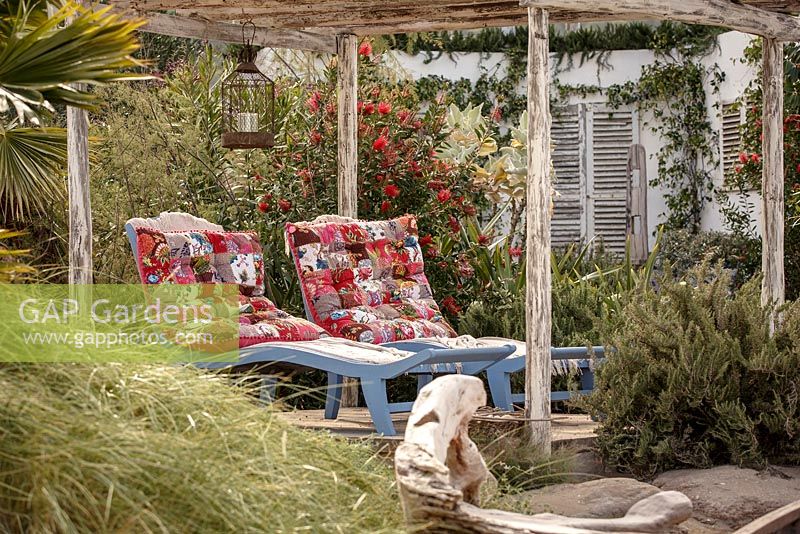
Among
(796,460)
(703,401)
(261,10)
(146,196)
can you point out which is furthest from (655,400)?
(146,196)

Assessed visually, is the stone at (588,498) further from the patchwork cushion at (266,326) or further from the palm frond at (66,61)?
the palm frond at (66,61)

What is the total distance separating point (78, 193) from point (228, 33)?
2.31 metres

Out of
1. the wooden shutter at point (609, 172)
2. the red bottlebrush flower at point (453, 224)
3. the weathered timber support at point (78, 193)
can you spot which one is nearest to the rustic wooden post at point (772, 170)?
the red bottlebrush flower at point (453, 224)

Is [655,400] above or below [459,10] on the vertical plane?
below

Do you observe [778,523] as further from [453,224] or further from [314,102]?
[314,102]

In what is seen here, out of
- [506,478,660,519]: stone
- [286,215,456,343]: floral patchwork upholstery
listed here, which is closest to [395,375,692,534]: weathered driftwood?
[506,478,660,519]: stone

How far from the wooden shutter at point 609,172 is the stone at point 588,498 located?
8.60 meters

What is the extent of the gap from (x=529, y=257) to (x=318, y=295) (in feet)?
5.31

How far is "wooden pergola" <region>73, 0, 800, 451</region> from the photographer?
5891mm

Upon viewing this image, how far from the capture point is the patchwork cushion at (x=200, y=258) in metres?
6.25

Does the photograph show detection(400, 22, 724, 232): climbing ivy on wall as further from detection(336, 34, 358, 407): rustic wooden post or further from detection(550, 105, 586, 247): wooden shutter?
detection(336, 34, 358, 407): rustic wooden post

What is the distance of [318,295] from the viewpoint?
7.09 meters

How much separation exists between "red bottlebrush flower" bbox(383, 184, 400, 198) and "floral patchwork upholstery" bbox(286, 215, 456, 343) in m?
0.47

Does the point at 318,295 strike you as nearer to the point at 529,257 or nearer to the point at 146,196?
the point at 529,257
